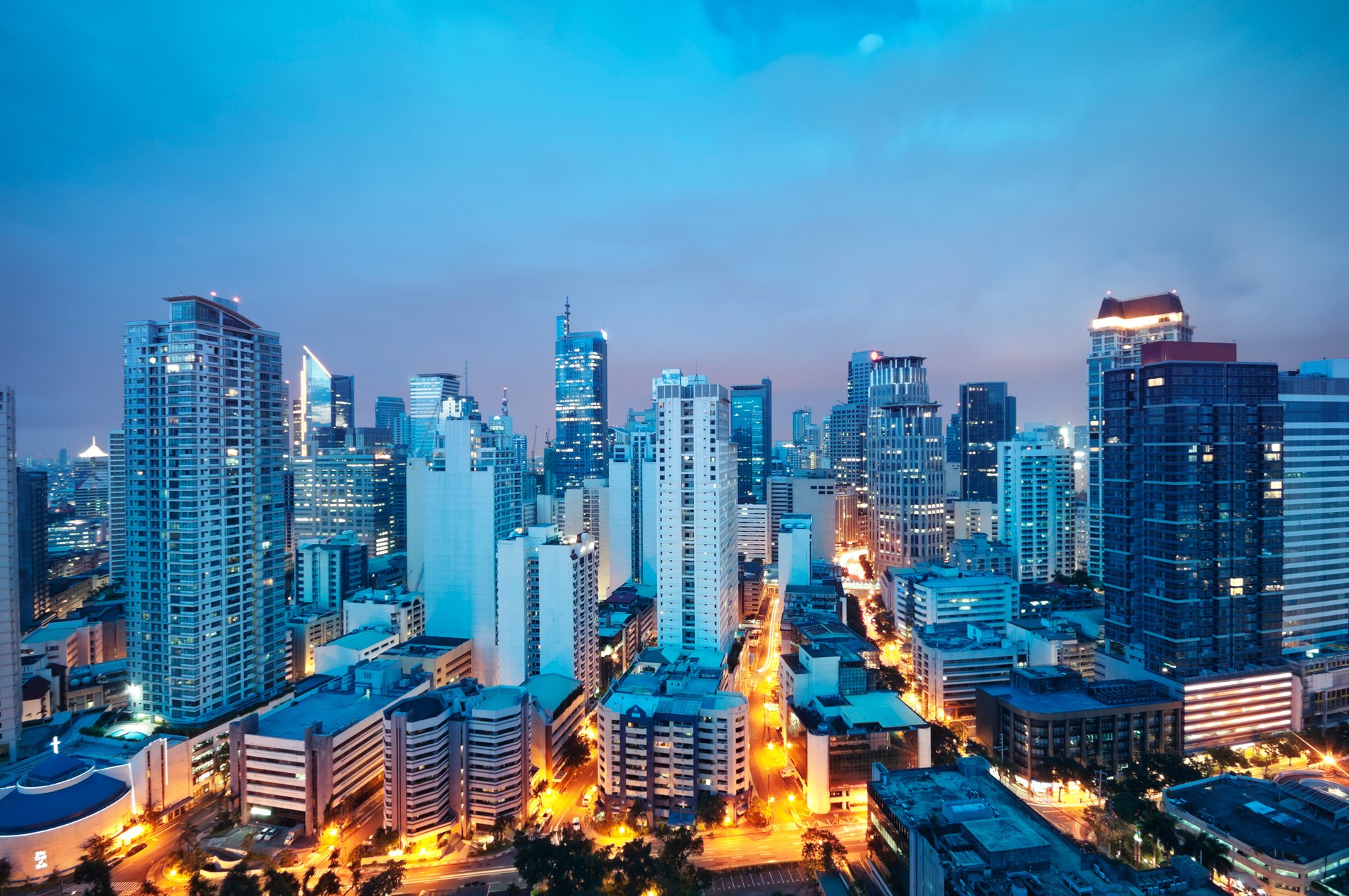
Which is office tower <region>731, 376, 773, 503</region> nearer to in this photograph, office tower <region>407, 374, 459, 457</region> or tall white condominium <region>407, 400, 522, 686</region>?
office tower <region>407, 374, 459, 457</region>

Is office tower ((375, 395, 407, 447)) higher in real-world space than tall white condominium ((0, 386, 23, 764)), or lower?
higher

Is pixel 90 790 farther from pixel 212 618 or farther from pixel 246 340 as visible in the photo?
pixel 246 340

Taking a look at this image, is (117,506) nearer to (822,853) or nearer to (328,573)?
(328,573)

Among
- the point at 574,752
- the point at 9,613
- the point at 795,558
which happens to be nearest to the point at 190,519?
the point at 9,613

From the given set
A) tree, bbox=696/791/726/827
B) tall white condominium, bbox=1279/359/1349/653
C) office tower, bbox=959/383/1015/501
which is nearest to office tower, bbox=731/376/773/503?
office tower, bbox=959/383/1015/501

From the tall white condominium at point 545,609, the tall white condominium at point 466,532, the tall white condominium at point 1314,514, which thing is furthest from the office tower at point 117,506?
the tall white condominium at point 1314,514

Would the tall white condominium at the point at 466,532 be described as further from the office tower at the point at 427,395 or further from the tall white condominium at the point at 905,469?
the office tower at the point at 427,395

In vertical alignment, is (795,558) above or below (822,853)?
above
